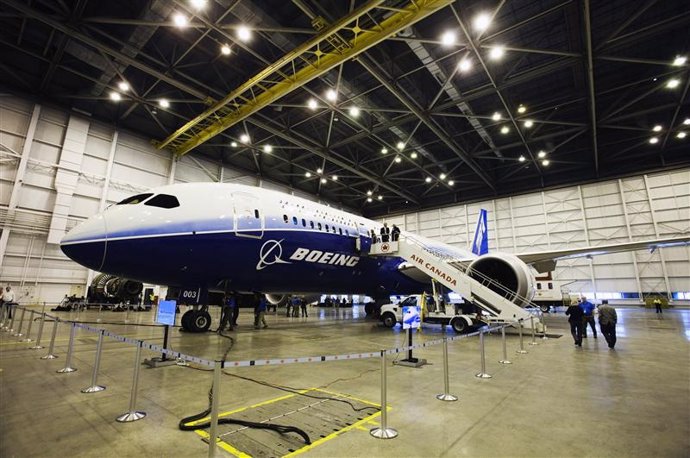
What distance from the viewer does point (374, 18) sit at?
539 inches

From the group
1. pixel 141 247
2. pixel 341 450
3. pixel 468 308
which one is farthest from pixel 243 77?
pixel 341 450

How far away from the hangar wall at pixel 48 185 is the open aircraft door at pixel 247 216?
59.1 feet

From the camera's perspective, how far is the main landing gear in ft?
33.0

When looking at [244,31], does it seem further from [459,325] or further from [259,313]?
[459,325]

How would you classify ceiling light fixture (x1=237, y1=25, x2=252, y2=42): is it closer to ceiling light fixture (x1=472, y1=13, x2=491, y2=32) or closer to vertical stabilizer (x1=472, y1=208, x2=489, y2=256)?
ceiling light fixture (x1=472, y1=13, x2=491, y2=32)

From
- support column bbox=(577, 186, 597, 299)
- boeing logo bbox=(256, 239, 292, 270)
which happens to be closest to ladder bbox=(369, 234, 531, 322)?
boeing logo bbox=(256, 239, 292, 270)

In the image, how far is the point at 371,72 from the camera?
52.6 ft

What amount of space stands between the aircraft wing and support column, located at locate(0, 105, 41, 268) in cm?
2728

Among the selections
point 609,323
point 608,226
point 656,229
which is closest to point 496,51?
point 609,323

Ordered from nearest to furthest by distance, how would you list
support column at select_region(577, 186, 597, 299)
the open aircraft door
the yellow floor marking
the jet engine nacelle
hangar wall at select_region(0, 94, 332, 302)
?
1. the yellow floor marking
2. the open aircraft door
3. the jet engine nacelle
4. hangar wall at select_region(0, 94, 332, 302)
5. support column at select_region(577, 186, 597, 299)

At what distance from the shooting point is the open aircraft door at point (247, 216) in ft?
28.9

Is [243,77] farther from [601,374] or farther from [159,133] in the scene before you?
[601,374]

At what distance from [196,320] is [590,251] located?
14807 mm

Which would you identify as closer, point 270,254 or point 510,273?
point 270,254
